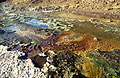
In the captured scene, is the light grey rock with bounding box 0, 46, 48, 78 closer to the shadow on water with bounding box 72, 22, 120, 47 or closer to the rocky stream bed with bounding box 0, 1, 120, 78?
the rocky stream bed with bounding box 0, 1, 120, 78

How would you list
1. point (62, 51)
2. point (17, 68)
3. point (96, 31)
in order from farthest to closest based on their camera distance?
point (96, 31) < point (62, 51) < point (17, 68)

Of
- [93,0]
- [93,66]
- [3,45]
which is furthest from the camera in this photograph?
[93,0]

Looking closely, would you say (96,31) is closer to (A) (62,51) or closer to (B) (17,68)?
(A) (62,51)

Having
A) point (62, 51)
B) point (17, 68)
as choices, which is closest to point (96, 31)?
point (62, 51)

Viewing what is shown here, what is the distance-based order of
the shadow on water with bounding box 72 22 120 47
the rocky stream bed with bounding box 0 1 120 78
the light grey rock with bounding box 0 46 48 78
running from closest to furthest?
the light grey rock with bounding box 0 46 48 78 → the rocky stream bed with bounding box 0 1 120 78 → the shadow on water with bounding box 72 22 120 47

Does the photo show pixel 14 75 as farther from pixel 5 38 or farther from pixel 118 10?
pixel 118 10

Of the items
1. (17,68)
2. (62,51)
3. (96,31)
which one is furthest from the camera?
(96,31)

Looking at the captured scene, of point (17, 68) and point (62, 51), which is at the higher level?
point (17, 68)

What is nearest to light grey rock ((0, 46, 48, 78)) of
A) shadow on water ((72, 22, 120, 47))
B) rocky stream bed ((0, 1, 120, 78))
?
rocky stream bed ((0, 1, 120, 78))

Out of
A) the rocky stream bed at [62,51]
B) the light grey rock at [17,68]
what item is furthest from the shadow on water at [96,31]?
the light grey rock at [17,68]

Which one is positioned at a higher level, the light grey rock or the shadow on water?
the light grey rock

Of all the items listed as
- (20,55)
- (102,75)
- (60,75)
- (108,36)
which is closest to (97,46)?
(108,36)
